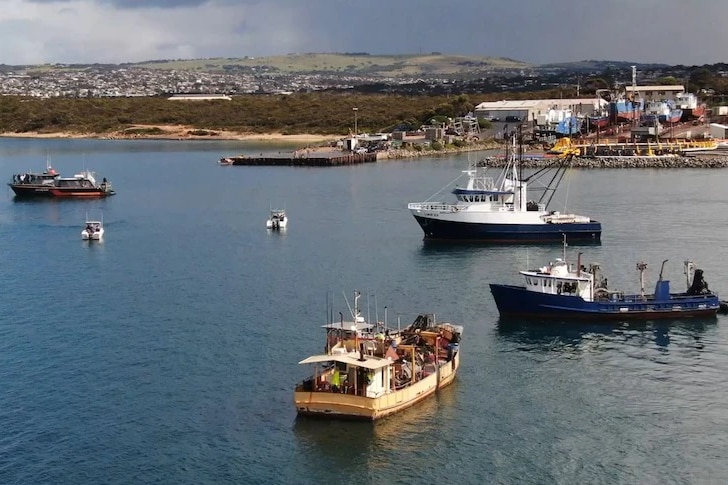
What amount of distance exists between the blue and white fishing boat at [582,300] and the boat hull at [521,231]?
48.6 ft

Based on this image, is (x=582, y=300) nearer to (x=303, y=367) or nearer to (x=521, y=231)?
(x=303, y=367)

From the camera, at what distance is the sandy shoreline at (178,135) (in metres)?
137

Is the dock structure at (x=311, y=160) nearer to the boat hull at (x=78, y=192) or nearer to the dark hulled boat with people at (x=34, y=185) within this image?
the dark hulled boat with people at (x=34, y=185)

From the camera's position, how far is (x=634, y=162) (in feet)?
297

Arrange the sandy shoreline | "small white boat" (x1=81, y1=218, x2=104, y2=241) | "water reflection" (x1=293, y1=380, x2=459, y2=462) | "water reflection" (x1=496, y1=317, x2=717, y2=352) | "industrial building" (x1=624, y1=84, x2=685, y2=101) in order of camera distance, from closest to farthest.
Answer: "water reflection" (x1=293, y1=380, x2=459, y2=462) → "water reflection" (x1=496, y1=317, x2=717, y2=352) → "small white boat" (x1=81, y1=218, x2=104, y2=241) → "industrial building" (x1=624, y1=84, x2=685, y2=101) → the sandy shoreline

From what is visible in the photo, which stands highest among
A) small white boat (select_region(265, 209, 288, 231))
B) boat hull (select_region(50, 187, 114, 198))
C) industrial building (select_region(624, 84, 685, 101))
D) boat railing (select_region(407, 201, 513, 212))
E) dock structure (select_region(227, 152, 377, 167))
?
industrial building (select_region(624, 84, 685, 101))

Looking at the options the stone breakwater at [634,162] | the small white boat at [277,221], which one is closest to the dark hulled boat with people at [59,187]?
the small white boat at [277,221]

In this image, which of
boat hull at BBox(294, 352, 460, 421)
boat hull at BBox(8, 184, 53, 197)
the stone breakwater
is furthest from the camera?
the stone breakwater

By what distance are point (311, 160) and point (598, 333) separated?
2666 inches

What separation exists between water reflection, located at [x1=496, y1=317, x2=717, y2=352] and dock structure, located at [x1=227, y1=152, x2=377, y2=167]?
65.1 meters

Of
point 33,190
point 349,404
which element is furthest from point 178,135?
point 349,404

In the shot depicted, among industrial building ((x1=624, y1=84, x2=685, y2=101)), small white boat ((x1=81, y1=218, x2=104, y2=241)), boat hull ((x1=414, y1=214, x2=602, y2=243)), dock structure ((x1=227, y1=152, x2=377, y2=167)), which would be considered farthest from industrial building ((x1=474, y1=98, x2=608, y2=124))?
small white boat ((x1=81, y1=218, x2=104, y2=241))

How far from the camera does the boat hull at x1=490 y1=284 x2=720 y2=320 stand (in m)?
32.6

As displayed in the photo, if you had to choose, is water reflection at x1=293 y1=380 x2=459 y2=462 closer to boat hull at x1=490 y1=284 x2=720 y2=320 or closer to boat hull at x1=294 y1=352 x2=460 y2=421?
boat hull at x1=294 y1=352 x2=460 y2=421
